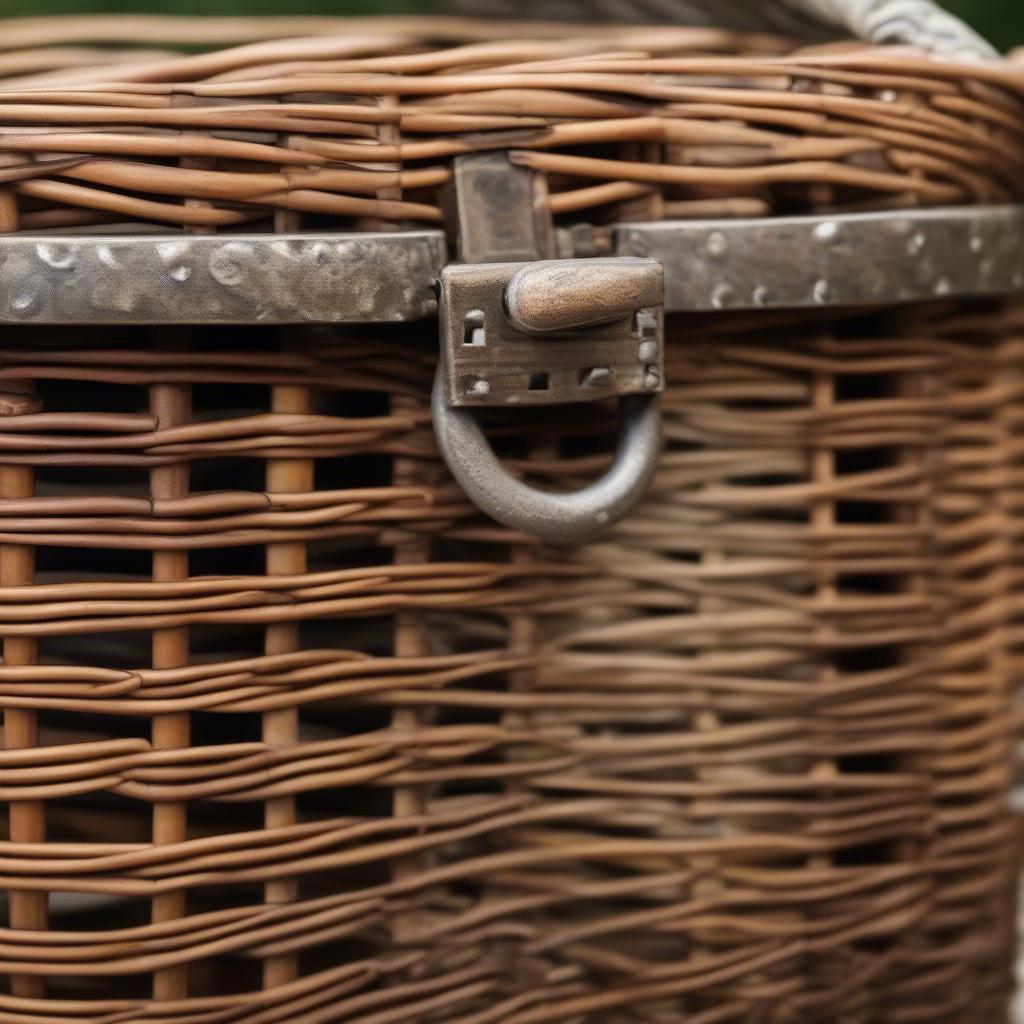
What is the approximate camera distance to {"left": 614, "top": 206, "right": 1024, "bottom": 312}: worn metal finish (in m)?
0.63

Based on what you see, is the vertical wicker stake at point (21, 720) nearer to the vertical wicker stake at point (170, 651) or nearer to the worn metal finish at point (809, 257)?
the vertical wicker stake at point (170, 651)

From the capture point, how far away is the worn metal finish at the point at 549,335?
0.57 m

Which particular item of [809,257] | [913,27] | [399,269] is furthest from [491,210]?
[913,27]

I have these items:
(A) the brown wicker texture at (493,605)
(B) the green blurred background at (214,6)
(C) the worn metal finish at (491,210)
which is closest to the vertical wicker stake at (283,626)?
(A) the brown wicker texture at (493,605)

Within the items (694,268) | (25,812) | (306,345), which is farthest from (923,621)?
(25,812)

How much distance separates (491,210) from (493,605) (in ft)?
0.64

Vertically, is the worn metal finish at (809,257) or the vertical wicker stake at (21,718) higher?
the worn metal finish at (809,257)

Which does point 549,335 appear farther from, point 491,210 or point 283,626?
point 283,626

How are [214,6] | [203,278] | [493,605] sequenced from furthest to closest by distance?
[214,6] → [493,605] → [203,278]

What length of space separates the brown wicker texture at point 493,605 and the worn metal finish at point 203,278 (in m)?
0.03

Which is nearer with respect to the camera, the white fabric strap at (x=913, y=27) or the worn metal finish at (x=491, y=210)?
the worn metal finish at (x=491, y=210)

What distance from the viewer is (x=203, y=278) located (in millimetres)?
562

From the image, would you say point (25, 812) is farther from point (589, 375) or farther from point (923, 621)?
point (923, 621)

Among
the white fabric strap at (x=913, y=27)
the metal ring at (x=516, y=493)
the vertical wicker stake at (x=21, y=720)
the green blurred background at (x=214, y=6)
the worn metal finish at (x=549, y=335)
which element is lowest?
the vertical wicker stake at (x=21, y=720)
